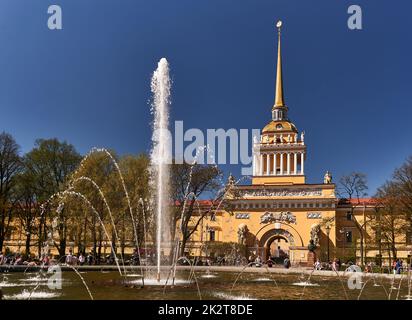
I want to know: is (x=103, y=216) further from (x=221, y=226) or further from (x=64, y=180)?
(x=221, y=226)

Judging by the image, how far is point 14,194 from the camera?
4278 centimetres

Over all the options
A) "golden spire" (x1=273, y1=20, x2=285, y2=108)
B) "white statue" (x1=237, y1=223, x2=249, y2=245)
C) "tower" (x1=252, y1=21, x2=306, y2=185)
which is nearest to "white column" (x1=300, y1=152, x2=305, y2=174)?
"tower" (x1=252, y1=21, x2=306, y2=185)

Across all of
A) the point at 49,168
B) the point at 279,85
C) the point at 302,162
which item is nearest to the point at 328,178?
the point at 302,162

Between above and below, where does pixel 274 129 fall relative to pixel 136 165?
above

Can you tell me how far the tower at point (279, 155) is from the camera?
5938 cm

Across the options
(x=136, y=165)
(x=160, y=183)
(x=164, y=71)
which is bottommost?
(x=160, y=183)

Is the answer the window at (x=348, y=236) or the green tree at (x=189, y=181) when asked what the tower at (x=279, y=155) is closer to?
the window at (x=348, y=236)

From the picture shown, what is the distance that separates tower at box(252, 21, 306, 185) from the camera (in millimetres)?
59375

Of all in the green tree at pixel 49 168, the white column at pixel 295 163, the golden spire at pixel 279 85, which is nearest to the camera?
the green tree at pixel 49 168

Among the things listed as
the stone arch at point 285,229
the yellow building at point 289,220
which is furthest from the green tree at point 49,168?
the stone arch at point 285,229
